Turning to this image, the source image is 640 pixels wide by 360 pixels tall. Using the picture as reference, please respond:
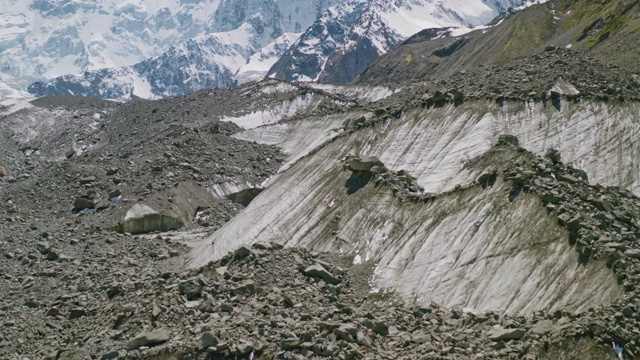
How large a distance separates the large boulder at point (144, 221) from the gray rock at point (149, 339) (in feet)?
86.6

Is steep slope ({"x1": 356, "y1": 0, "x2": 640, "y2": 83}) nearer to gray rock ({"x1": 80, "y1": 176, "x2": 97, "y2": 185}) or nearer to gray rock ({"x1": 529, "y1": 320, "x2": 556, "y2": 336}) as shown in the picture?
gray rock ({"x1": 80, "y1": 176, "x2": 97, "y2": 185})

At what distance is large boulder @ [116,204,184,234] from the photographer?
4953 centimetres

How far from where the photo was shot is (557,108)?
35406 mm

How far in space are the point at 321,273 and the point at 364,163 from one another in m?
9.28

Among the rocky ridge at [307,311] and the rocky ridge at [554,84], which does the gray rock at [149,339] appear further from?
the rocky ridge at [554,84]

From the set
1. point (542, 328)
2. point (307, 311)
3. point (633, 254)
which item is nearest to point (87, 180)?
point (307, 311)

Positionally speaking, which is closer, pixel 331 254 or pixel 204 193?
pixel 331 254

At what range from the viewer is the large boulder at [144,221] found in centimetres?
4953

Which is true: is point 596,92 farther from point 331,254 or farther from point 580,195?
point 331,254

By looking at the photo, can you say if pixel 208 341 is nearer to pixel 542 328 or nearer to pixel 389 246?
pixel 542 328

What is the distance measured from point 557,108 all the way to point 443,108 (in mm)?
6629

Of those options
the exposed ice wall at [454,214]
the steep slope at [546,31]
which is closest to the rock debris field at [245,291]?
the exposed ice wall at [454,214]

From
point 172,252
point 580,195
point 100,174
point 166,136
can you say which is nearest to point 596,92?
point 580,195

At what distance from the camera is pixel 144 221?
5028 cm
